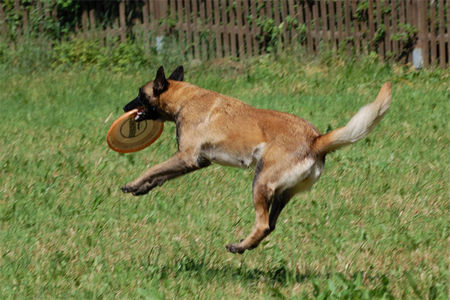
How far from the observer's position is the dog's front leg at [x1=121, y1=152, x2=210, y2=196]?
6215 mm

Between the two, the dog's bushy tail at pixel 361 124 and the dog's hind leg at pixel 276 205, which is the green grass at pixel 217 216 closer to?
the dog's hind leg at pixel 276 205

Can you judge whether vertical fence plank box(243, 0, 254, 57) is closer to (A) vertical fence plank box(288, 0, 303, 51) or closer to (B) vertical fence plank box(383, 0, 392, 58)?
(A) vertical fence plank box(288, 0, 303, 51)

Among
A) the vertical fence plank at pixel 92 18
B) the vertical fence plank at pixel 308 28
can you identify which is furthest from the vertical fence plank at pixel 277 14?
the vertical fence plank at pixel 92 18

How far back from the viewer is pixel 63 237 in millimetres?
6758

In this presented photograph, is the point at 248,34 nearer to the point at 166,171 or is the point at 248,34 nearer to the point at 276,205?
the point at 166,171

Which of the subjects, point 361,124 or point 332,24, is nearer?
point 361,124

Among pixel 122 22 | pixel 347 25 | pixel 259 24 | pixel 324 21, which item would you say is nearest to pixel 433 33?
pixel 347 25

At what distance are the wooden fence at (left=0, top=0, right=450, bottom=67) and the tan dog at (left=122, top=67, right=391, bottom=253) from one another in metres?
6.35

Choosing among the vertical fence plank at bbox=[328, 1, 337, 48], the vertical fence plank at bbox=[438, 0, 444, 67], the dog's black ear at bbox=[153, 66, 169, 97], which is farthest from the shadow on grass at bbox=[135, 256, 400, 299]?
the vertical fence plank at bbox=[328, 1, 337, 48]

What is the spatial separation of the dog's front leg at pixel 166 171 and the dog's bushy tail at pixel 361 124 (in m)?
0.98

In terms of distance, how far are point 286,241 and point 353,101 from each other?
4.41 metres

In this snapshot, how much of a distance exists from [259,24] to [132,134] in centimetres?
613

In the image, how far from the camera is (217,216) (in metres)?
7.19

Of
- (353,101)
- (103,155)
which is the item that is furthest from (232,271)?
(353,101)
